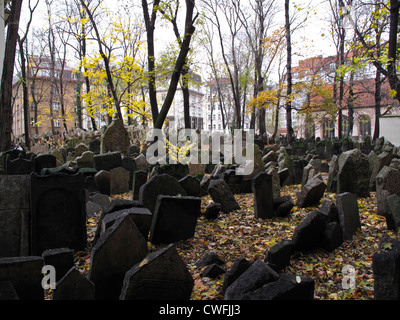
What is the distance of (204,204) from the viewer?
6.70 metres

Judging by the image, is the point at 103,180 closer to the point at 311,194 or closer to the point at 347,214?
the point at 311,194

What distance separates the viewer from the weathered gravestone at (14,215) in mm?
3936

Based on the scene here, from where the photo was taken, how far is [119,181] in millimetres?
7969

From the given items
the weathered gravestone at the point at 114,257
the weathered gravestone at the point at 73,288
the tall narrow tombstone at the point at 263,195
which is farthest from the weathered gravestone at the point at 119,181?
the weathered gravestone at the point at 73,288

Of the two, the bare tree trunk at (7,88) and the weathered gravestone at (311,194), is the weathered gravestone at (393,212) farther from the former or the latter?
the bare tree trunk at (7,88)

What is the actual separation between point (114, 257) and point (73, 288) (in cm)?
50

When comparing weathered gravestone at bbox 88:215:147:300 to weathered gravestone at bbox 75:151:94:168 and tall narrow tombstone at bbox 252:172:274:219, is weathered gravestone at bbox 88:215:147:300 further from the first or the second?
weathered gravestone at bbox 75:151:94:168

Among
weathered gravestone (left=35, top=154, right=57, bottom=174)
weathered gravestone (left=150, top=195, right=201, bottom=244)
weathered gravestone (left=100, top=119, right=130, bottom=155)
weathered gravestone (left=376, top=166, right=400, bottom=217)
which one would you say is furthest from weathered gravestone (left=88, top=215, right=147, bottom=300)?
weathered gravestone (left=100, top=119, right=130, bottom=155)

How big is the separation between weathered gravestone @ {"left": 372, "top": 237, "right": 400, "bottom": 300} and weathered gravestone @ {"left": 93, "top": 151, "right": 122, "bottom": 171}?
715 centimetres

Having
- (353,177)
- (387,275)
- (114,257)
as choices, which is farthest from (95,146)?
(387,275)

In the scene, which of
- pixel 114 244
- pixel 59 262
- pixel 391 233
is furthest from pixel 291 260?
pixel 59 262

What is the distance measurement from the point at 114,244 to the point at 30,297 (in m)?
0.83

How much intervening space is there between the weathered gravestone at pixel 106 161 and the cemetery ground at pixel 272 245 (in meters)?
2.62

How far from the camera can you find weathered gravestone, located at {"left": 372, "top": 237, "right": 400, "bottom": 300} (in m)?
2.40
